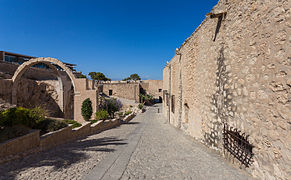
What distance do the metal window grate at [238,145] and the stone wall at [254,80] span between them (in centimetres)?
11

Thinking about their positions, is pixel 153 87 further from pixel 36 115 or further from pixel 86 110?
pixel 36 115

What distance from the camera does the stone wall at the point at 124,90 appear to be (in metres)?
37.4

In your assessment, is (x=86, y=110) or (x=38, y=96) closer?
(x=86, y=110)

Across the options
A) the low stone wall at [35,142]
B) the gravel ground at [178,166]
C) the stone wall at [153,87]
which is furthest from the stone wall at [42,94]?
the stone wall at [153,87]

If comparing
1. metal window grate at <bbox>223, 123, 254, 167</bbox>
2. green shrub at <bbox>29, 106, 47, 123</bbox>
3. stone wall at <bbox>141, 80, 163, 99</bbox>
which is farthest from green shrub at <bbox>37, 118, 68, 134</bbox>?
stone wall at <bbox>141, 80, 163, 99</bbox>

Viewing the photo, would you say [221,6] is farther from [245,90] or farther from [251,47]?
[245,90]

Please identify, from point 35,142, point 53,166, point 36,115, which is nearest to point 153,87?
point 36,115

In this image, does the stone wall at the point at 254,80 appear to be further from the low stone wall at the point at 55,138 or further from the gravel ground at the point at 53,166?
the low stone wall at the point at 55,138

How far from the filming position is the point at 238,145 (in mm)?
3406

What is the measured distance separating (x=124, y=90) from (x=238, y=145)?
35.1m

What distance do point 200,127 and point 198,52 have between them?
3.22m

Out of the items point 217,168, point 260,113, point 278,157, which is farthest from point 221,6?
point 217,168

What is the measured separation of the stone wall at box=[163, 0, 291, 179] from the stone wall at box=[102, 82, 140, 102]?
32.5 metres

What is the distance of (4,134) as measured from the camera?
416 cm
